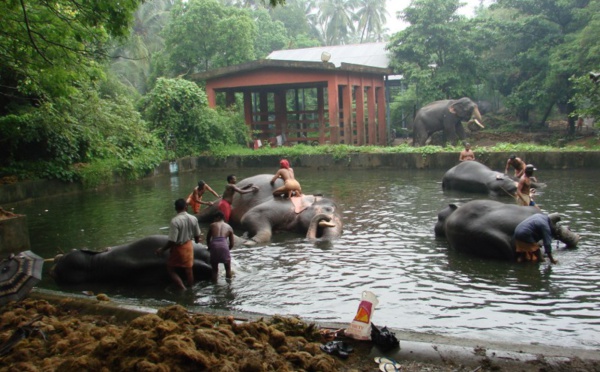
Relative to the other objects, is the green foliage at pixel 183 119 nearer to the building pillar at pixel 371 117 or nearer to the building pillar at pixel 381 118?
the building pillar at pixel 371 117

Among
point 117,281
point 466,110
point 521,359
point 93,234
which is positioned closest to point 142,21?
A: point 466,110

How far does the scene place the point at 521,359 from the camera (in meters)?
4.92

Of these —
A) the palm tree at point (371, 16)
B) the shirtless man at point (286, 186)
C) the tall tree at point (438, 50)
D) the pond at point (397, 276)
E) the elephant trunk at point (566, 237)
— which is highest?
the palm tree at point (371, 16)

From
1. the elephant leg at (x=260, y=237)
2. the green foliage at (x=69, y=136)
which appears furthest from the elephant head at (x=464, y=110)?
the elephant leg at (x=260, y=237)

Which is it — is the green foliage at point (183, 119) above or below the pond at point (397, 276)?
Result: above

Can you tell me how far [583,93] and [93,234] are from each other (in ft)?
60.3

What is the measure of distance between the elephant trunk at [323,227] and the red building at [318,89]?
16.0m

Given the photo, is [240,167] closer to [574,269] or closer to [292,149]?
[292,149]

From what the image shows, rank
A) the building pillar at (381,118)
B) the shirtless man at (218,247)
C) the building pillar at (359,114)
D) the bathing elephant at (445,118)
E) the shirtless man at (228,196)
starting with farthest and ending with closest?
1. the building pillar at (381,118)
2. the building pillar at (359,114)
3. the bathing elephant at (445,118)
4. the shirtless man at (228,196)
5. the shirtless man at (218,247)

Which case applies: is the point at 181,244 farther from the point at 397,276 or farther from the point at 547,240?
the point at 547,240

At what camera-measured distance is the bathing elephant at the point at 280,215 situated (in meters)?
11.5

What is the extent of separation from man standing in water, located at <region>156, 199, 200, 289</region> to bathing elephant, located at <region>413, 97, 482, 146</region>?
69.5 feet

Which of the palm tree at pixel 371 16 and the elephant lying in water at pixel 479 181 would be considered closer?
the elephant lying in water at pixel 479 181

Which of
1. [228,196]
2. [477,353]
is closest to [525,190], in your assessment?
[228,196]
